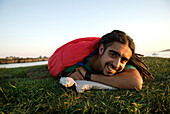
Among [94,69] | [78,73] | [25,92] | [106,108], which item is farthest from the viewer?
[94,69]

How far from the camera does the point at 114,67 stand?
7.68 feet

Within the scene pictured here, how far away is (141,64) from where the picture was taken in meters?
2.98

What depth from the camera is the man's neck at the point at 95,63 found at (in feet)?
9.04

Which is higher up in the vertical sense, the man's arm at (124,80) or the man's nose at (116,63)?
the man's nose at (116,63)

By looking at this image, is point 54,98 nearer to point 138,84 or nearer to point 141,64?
point 138,84

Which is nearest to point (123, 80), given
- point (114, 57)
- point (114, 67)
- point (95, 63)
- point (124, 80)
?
point (124, 80)

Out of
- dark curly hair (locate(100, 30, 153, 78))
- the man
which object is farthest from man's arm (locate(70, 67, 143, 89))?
dark curly hair (locate(100, 30, 153, 78))

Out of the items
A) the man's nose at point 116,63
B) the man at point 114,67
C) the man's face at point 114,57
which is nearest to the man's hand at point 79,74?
the man at point 114,67

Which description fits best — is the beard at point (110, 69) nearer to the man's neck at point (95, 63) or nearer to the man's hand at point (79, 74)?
the man's neck at point (95, 63)

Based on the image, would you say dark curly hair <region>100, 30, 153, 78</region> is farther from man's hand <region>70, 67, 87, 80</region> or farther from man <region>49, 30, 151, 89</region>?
man's hand <region>70, 67, 87, 80</region>

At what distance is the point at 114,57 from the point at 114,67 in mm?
225

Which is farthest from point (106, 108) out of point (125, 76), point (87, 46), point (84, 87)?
point (87, 46)

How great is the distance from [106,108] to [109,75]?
1.13 m

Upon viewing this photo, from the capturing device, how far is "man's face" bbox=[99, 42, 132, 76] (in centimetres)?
233
